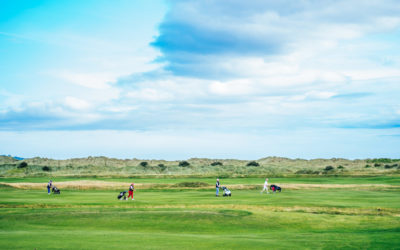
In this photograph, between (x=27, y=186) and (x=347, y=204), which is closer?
(x=347, y=204)

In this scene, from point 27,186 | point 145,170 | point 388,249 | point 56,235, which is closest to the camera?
point 388,249

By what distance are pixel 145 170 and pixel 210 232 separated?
111637mm

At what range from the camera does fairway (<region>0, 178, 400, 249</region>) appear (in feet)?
73.0

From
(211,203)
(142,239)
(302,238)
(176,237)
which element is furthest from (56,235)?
(211,203)

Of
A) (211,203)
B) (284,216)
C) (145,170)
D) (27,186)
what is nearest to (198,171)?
(145,170)

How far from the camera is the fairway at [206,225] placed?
22261 mm

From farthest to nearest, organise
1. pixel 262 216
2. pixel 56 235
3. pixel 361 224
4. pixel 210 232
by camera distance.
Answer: pixel 262 216 → pixel 361 224 → pixel 210 232 → pixel 56 235

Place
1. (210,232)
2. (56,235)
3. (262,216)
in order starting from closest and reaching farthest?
Result: (56,235)
(210,232)
(262,216)

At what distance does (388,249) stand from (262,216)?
13.2 m

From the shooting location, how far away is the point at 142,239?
2309 centimetres

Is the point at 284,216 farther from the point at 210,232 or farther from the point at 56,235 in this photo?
the point at 56,235

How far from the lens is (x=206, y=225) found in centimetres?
3095

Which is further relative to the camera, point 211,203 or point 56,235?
point 211,203

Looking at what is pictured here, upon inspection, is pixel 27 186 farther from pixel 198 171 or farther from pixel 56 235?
pixel 198 171
